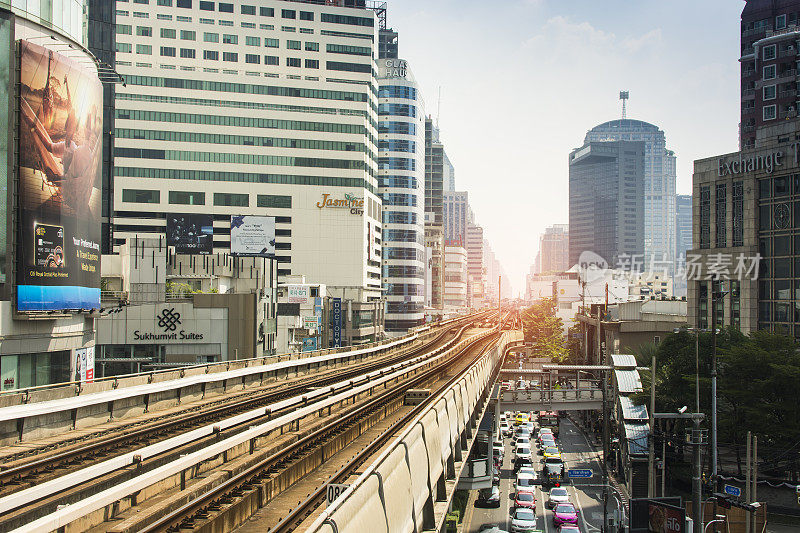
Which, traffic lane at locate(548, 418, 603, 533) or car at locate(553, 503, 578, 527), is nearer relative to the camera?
car at locate(553, 503, 578, 527)

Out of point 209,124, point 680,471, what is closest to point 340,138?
point 209,124

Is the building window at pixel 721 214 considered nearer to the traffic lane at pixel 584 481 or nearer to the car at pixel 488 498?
the traffic lane at pixel 584 481

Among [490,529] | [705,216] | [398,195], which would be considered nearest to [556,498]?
[490,529]

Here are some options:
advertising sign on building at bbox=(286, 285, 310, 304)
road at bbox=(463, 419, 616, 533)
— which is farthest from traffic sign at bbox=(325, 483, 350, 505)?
advertising sign on building at bbox=(286, 285, 310, 304)

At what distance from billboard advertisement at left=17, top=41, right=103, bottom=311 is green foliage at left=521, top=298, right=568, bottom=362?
88355 millimetres

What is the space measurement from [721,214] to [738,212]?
2365 mm

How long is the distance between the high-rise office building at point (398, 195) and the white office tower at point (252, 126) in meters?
21.8

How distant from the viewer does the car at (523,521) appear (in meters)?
39.4

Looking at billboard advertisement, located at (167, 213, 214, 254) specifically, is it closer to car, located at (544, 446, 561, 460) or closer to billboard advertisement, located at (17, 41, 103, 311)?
car, located at (544, 446, 561, 460)

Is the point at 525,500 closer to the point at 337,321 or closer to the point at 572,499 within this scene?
Result: the point at 572,499

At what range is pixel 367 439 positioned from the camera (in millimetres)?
25438

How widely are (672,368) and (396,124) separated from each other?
99.7m

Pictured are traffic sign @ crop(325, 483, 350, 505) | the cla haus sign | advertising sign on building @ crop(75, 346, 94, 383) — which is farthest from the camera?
the cla haus sign

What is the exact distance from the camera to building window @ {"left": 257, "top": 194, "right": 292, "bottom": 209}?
114875mm
